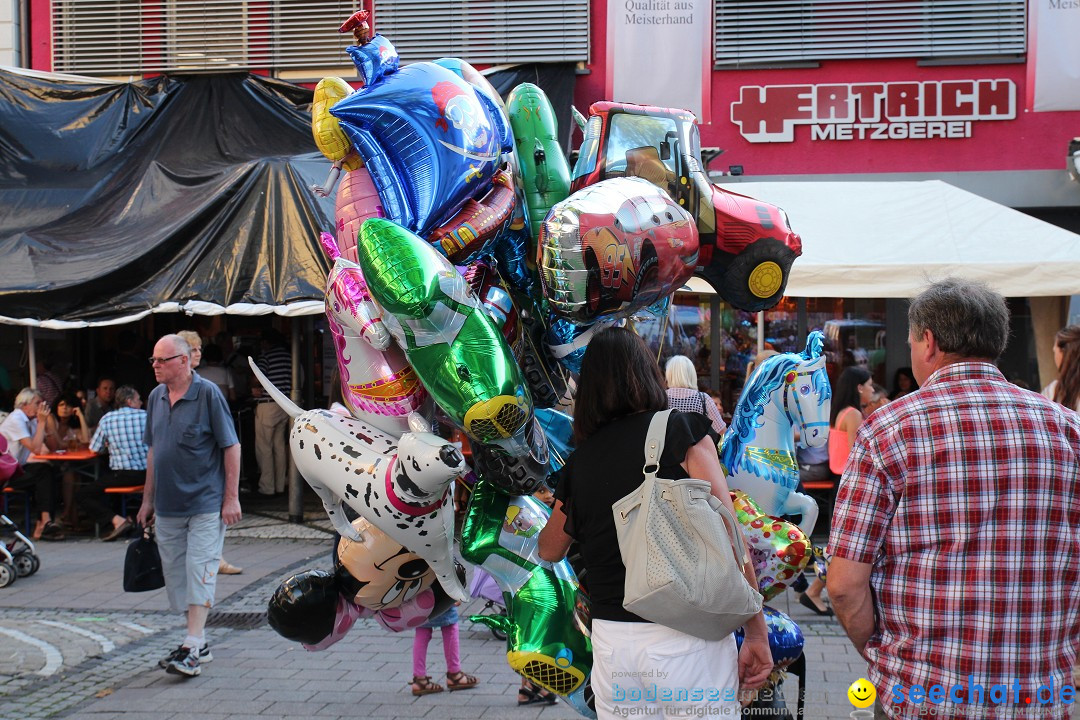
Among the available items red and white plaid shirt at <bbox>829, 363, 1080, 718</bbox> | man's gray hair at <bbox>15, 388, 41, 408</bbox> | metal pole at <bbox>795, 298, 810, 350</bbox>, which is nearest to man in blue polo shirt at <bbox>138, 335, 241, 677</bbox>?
red and white plaid shirt at <bbox>829, 363, 1080, 718</bbox>

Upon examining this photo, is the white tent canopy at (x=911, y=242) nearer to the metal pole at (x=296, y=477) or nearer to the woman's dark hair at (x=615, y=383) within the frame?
the metal pole at (x=296, y=477)

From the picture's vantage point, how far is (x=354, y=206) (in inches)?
138

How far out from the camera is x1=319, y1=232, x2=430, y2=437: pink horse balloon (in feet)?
10.9

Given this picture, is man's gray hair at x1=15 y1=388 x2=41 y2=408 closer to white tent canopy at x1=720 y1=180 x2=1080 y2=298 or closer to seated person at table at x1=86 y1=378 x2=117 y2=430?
seated person at table at x1=86 y1=378 x2=117 y2=430

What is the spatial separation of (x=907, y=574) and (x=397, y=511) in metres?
1.51

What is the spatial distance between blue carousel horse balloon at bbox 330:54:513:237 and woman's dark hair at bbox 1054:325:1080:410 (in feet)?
10.6

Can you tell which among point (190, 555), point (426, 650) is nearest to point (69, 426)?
point (190, 555)

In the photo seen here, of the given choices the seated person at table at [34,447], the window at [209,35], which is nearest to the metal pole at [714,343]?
the window at [209,35]

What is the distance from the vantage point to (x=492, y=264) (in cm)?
366

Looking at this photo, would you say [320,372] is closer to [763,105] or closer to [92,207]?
[92,207]

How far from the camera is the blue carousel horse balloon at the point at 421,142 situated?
336 cm

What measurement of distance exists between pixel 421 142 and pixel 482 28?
27.7 feet

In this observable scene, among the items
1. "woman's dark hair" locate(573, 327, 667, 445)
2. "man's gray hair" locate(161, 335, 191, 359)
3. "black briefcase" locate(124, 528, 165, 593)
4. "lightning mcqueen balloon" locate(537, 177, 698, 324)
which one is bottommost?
"black briefcase" locate(124, 528, 165, 593)

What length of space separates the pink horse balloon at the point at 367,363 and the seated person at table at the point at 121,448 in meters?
6.16
